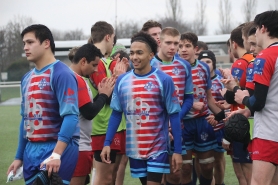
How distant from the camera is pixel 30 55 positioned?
5219mm

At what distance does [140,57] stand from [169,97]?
1.77ft

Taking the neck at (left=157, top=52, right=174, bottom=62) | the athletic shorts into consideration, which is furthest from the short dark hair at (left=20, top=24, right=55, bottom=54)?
the athletic shorts

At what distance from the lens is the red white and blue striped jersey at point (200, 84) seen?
7914mm

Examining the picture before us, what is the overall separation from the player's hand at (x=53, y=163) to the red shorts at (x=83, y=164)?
63.3 inches

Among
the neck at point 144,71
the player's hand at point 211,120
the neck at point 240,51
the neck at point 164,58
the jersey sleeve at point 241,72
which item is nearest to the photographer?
the neck at point 144,71

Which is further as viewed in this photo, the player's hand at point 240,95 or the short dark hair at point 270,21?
the player's hand at point 240,95

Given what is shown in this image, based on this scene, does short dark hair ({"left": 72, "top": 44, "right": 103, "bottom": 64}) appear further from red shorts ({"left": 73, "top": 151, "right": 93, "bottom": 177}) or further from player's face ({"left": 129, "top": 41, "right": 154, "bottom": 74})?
red shorts ({"left": 73, "top": 151, "right": 93, "bottom": 177})

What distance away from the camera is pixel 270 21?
547 cm

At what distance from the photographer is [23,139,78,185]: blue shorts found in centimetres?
514

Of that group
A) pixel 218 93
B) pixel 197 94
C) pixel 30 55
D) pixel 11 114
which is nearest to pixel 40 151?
pixel 30 55

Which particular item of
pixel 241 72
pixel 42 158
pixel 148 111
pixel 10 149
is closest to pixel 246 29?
pixel 241 72

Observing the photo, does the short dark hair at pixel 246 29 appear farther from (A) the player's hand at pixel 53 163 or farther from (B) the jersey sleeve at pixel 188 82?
(A) the player's hand at pixel 53 163

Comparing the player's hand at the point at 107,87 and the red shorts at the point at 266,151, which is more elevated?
the player's hand at the point at 107,87

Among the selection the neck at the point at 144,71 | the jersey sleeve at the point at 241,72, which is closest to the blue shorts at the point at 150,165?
the neck at the point at 144,71
